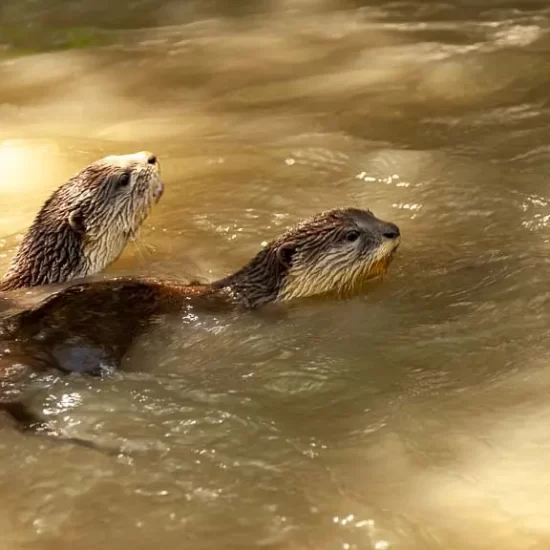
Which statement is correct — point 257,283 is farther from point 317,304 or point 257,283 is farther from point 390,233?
→ point 390,233

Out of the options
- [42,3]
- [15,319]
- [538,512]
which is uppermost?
[42,3]

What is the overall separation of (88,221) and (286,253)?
0.88 m

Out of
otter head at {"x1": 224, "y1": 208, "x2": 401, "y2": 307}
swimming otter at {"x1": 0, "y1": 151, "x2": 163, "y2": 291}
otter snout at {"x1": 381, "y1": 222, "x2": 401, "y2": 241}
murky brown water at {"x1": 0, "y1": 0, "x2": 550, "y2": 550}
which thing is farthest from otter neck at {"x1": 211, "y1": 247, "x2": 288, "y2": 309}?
swimming otter at {"x1": 0, "y1": 151, "x2": 163, "y2": 291}

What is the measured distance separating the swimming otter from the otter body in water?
21.9 inches

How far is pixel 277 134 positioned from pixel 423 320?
1970 millimetres

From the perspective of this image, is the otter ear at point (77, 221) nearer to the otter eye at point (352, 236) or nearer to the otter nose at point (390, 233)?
the otter eye at point (352, 236)

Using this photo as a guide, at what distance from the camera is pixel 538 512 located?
213 cm

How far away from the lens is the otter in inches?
114

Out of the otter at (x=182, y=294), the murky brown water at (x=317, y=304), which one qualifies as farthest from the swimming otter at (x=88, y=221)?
the otter at (x=182, y=294)

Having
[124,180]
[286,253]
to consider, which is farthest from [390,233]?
[124,180]

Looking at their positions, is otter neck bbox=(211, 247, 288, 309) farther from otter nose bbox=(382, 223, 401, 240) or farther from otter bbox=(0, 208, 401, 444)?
otter nose bbox=(382, 223, 401, 240)

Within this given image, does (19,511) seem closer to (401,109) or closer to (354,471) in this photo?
(354,471)

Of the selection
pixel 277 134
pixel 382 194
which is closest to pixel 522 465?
pixel 382 194

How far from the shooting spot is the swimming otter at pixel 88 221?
3.73 metres
